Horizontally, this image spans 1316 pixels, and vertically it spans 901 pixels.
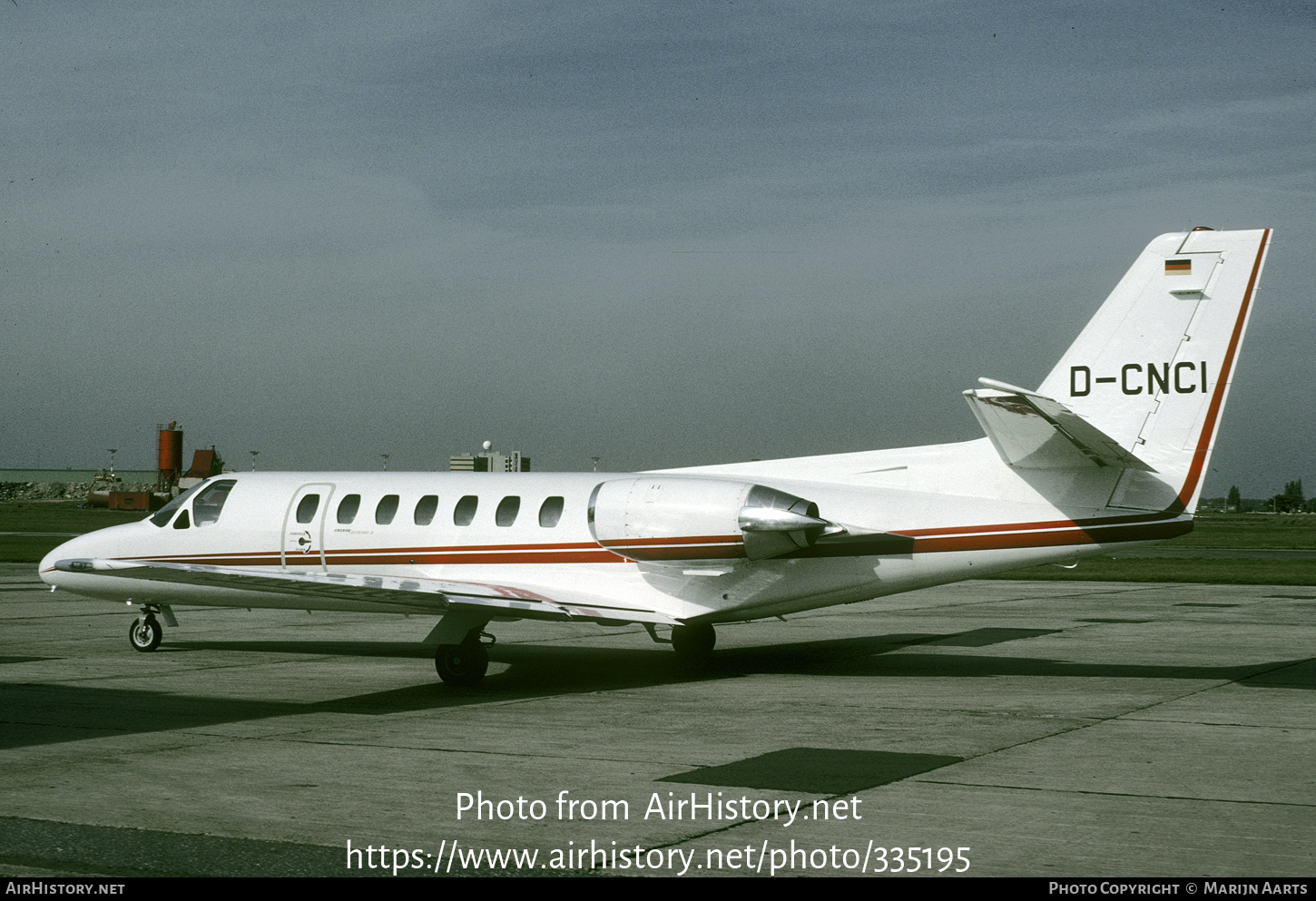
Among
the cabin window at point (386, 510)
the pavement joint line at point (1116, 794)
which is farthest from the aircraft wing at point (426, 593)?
the pavement joint line at point (1116, 794)

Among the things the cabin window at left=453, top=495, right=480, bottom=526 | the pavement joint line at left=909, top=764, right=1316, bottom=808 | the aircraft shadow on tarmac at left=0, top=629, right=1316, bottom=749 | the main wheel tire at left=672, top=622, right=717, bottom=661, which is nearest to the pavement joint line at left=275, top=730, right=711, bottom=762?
the aircraft shadow on tarmac at left=0, top=629, right=1316, bottom=749

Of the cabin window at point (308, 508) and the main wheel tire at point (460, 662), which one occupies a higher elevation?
the cabin window at point (308, 508)

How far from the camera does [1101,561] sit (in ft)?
176

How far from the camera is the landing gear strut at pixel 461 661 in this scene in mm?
15539

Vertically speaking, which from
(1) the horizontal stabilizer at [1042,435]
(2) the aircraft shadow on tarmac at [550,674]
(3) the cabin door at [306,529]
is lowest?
(2) the aircraft shadow on tarmac at [550,674]

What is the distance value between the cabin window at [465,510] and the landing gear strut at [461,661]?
212cm

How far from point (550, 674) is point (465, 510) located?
2.51m

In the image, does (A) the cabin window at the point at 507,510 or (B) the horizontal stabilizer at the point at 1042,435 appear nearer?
(B) the horizontal stabilizer at the point at 1042,435

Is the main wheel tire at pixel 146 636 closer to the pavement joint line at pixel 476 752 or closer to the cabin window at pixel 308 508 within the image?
the cabin window at pixel 308 508

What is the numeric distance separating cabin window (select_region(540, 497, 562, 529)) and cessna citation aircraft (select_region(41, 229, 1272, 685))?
0.9 inches

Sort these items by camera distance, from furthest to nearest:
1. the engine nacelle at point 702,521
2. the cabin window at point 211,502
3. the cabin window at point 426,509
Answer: the cabin window at point 211,502 < the cabin window at point 426,509 < the engine nacelle at point 702,521

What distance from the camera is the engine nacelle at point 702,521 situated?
1546 centimetres

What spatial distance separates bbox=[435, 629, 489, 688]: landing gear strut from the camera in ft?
51.0

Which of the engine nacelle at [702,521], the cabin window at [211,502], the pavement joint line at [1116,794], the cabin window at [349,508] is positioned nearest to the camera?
the pavement joint line at [1116,794]
